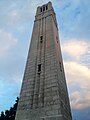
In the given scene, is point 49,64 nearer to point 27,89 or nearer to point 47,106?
point 27,89

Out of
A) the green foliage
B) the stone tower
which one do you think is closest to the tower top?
the stone tower

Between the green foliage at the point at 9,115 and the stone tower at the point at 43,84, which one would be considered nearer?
the stone tower at the point at 43,84

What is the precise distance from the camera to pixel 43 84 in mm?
18016

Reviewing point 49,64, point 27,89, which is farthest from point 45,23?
point 27,89

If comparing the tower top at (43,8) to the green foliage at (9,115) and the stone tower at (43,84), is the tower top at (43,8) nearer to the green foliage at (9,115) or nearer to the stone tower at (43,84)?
the stone tower at (43,84)

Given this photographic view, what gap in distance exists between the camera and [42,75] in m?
18.9

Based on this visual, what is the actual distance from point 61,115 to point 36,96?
13.2ft

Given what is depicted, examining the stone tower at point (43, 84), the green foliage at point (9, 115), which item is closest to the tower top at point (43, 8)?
the stone tower at point (43, 84)

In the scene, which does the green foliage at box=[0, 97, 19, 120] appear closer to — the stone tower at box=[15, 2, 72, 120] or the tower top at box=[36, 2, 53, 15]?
the stone tower at box=[15, 2, 72, 120]

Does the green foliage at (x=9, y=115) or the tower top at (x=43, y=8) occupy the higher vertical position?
the tower top at (x=43, y=8)

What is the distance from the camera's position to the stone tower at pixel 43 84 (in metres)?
15.6

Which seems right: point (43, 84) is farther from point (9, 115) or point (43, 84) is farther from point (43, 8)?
point (43, 8)

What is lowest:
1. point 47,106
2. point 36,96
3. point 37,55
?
point 47,106

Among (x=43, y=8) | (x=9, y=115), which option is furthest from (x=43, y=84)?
(x=43, y=8)
